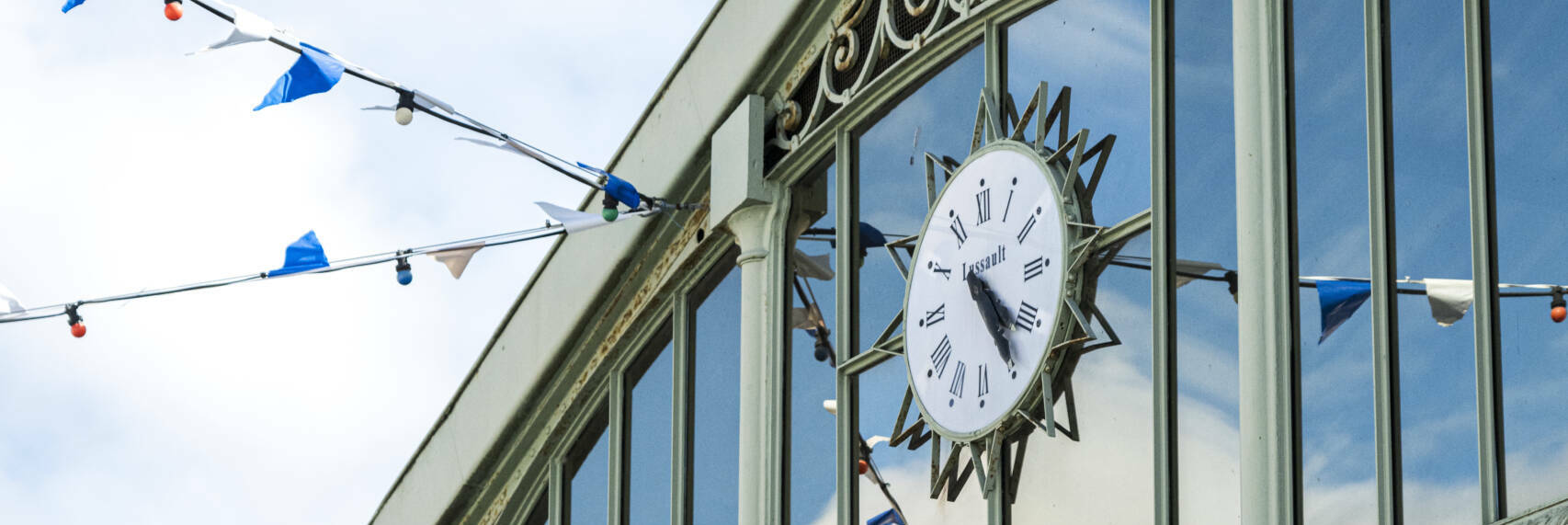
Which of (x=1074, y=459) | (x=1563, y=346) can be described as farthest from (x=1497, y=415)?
(x=1074, y=459)

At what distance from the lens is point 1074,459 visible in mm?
8438

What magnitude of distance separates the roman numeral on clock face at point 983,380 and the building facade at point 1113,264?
0.16 meters

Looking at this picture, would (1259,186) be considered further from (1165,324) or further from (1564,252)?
(1564,252)

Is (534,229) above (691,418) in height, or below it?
above

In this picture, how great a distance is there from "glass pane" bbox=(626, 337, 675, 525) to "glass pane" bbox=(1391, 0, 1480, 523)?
562cm

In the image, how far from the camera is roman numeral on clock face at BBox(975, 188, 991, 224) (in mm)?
9219

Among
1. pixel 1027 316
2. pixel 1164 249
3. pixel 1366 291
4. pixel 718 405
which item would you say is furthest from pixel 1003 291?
pixel 718 405

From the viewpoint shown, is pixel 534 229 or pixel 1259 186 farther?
pixel 534 229

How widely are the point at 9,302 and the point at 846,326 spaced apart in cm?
514

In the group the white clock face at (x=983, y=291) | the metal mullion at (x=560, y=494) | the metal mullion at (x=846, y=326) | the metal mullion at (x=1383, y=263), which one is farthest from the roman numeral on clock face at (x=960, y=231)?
the metal mullion at (x=560, y=494)

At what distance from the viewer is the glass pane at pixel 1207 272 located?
25.1 feet

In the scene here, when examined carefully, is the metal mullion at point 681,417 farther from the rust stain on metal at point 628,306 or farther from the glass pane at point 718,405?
the rust stain on metal at point 628,306

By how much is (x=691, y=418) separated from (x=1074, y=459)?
3.77 metres

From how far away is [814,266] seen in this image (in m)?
10.8
